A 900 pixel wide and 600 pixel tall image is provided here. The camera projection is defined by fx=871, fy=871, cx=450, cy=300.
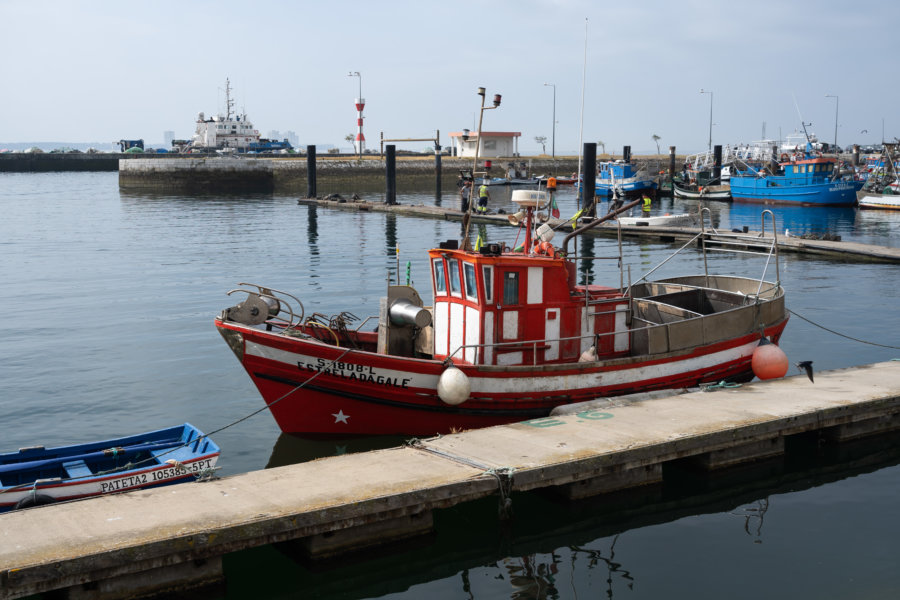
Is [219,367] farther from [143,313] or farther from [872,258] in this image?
[872,258]

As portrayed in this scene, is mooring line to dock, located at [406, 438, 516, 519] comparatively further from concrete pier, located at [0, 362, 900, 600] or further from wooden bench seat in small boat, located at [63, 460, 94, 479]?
wooden bench seat in small boat, located at [63, 460, 94, 479]

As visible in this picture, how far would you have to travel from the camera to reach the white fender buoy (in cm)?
1159

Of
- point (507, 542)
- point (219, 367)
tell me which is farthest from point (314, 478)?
point (219, 367)

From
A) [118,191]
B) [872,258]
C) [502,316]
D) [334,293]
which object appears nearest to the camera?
[502,316]

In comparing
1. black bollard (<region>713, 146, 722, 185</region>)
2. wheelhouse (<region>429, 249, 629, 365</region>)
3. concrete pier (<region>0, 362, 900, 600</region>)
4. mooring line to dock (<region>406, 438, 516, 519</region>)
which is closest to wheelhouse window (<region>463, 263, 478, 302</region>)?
wheelhouse (<region>429, 249, 629, 365</region>)

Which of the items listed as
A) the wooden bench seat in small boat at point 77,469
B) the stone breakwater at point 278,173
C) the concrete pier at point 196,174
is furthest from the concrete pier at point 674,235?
the stone breakwater at point 278,173

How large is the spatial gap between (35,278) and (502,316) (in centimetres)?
2141

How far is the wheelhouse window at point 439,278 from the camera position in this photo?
12.7 meters

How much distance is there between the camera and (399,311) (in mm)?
12781

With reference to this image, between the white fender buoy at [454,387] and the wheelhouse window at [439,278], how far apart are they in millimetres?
Result: 1494

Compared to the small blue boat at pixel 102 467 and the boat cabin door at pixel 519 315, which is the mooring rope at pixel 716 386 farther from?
the small blue boat at pixel 102 467

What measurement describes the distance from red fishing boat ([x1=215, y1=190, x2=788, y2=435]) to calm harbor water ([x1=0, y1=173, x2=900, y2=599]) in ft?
3.18

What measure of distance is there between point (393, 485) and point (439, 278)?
4.45 meters

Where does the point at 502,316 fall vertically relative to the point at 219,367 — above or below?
above
